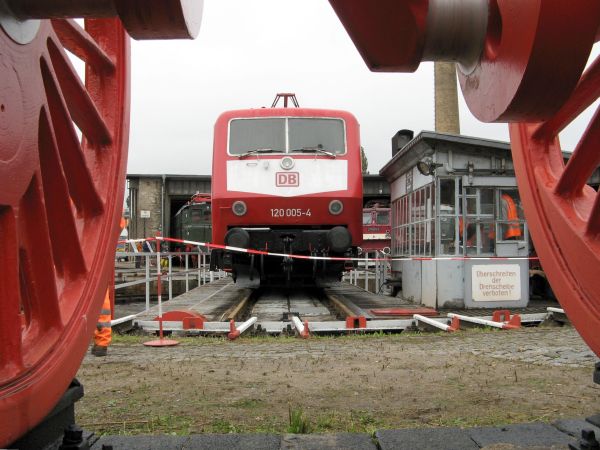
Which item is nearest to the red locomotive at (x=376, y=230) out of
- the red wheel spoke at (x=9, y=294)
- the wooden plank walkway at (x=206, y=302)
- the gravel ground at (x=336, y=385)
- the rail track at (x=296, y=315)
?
the wooden plank walkway at (x=206, y=302)

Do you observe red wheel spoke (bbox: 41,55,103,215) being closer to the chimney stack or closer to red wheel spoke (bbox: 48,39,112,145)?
red wheel spoke (bbox: 48,39,112,145)

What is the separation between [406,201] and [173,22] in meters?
12.2

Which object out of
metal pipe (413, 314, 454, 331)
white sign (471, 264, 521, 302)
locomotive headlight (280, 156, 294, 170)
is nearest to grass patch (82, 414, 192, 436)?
metal pipe (413, 314, 454, 331)

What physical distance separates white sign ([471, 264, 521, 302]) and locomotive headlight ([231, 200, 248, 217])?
4084 mm

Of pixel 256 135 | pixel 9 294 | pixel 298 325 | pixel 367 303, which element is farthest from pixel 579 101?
pixel 256 135

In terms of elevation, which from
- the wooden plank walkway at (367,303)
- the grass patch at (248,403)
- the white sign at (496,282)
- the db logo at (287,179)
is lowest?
the grass patch at (248,403)

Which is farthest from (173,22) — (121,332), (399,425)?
(121,332)

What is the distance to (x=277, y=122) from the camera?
10.5 meters

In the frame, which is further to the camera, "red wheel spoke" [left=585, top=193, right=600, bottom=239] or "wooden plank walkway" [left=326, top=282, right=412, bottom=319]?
"wooden plank walkway" [left=326, top=282, right=412, bottom=319]

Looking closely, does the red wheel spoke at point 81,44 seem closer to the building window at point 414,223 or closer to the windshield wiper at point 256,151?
the windshield wiper at point 256,151

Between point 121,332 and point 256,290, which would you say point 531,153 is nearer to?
point 121,332

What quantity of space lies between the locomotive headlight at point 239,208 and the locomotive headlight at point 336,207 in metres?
1.47

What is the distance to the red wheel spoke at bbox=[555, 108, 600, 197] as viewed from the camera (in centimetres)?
180

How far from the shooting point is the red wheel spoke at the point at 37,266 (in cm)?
155
